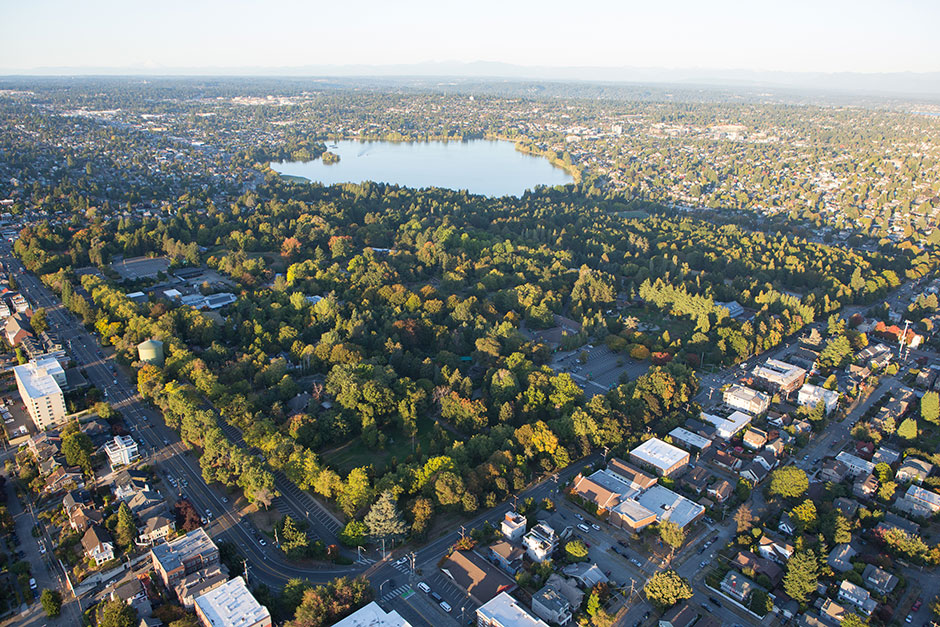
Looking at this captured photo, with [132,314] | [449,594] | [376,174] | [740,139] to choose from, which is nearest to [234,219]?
[132,314]

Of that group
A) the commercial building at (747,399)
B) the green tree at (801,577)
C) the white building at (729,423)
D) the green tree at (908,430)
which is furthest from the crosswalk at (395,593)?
the green tree at (908,430)

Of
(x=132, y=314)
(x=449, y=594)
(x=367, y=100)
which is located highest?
(x=367, y=100)

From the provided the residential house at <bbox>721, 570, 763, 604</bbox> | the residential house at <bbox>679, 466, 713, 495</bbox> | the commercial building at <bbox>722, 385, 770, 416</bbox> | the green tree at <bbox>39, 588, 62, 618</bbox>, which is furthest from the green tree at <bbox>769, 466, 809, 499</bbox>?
the green tree at <bbox>39, 588, 62, 618</bbox>

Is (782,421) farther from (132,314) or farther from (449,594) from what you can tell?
(132,314)

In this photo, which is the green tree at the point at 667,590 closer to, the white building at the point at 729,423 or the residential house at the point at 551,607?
the residential house at the point at 551,607

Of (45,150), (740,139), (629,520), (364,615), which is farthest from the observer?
(740,139)

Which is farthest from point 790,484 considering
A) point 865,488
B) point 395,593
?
point 395,593
